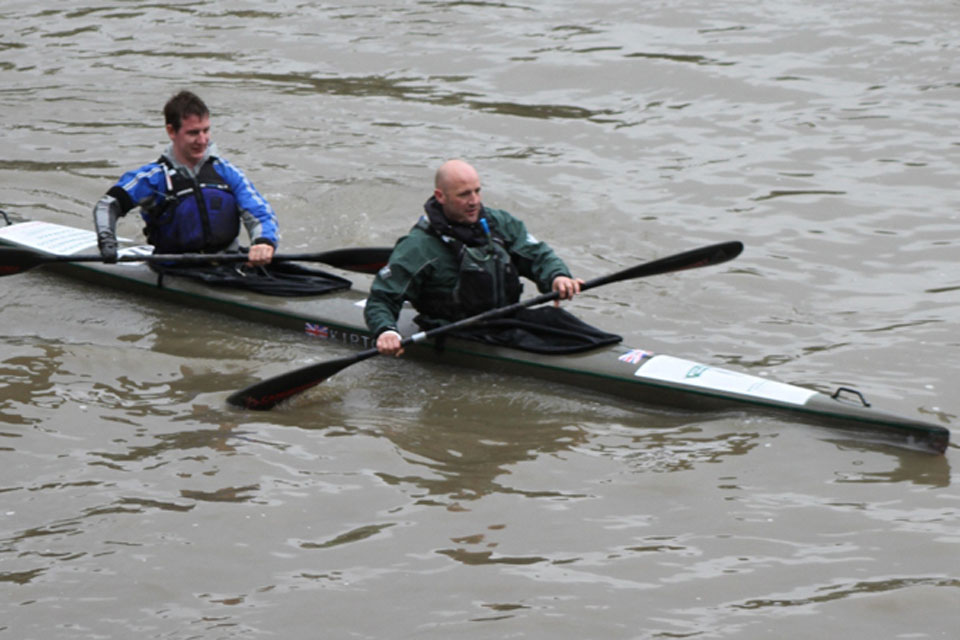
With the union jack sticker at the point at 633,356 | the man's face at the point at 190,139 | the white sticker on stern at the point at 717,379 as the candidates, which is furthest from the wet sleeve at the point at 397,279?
the man's face at the point at 190,139

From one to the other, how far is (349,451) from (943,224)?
4.90 m

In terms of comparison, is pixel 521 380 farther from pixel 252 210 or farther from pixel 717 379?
pixel 252 210

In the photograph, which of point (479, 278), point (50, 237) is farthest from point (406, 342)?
point (50, 237)

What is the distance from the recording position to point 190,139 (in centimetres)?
719

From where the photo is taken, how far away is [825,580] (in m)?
4.47

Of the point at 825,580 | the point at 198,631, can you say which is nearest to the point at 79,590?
the point at 198,631

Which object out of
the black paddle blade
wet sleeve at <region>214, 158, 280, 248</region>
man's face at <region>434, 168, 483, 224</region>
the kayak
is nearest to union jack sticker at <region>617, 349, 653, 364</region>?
the kayak

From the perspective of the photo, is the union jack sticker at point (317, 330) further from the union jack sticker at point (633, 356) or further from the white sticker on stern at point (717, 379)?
the white sticker on stern at point (717, 379)

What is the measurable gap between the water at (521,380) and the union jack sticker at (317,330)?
122 mm

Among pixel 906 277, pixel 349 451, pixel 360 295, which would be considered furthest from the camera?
pixel 906 277

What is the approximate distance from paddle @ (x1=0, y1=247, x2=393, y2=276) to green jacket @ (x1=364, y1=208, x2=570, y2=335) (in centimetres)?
85

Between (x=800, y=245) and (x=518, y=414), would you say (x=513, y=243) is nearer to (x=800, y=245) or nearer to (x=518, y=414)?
(x=518, y=414)

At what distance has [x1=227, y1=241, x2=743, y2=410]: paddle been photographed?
608cm

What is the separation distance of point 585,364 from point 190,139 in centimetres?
259
